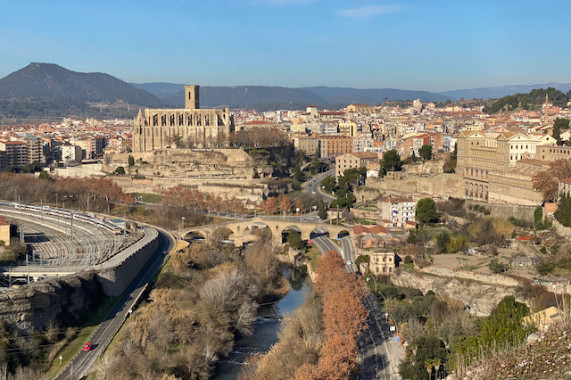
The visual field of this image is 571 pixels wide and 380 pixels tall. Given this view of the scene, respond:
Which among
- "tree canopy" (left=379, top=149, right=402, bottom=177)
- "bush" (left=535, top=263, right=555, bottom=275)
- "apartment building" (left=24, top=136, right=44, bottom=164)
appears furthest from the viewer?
"apartment building" (left=24, top=136, right=44, bottom=164)

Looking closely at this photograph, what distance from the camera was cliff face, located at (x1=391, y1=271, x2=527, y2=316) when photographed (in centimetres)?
1998

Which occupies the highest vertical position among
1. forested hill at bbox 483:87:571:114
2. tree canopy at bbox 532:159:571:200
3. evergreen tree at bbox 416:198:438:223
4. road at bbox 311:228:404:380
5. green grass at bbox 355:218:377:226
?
forested hill at bbox 483:87:571:114

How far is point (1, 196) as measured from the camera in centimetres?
3806

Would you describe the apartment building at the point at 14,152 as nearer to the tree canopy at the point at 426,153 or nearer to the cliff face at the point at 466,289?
the tree canopy at the point at 426,153

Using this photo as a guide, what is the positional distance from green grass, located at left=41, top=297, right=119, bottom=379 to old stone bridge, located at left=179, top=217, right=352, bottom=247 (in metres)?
9.52

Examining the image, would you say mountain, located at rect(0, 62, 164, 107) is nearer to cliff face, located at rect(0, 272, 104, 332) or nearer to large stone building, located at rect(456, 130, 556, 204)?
large stone building, located at rect(456, 130, 556, 204)

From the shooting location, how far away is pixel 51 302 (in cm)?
1820

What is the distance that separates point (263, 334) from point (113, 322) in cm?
370

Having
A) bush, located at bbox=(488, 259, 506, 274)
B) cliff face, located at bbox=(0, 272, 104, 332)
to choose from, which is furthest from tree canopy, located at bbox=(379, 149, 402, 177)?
cliff face, located at bbox=(0, 272, 104, 332)

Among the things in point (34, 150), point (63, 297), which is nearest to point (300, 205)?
point (63, 297)

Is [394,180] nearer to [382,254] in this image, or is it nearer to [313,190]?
[313,190]

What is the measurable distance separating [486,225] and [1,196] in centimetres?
2402

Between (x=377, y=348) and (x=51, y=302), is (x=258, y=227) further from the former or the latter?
(x=377, y=348)

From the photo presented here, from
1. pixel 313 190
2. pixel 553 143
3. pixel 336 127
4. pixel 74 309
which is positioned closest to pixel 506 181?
pixel 553 143
